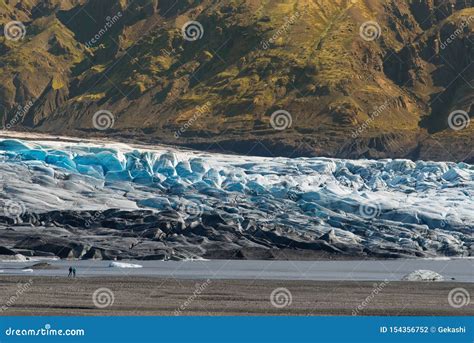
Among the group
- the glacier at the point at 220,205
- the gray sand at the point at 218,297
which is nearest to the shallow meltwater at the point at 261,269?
the gray sand at the point at 218,297

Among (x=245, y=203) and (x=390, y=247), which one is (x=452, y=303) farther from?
(x=245, y=203)

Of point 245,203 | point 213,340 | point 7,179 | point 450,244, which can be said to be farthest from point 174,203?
point 213,340

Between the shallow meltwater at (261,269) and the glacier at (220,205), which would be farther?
the glacier at (220,205)

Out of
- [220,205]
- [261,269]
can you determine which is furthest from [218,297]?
[220,205]

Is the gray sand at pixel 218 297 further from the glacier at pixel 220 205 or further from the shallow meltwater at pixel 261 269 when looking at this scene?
the glacier at pixel 220 205

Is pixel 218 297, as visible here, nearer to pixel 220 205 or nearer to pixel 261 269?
pixel 261 269

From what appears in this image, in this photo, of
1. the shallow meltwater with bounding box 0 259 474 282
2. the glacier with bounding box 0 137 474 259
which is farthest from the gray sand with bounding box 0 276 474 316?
the glacier with bounding box 0 137 474 259

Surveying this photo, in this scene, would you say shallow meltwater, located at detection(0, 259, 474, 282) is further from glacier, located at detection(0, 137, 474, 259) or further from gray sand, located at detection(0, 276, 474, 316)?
glacier, located at detection(0, 137, 474, 259)
